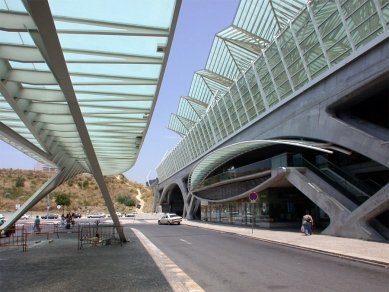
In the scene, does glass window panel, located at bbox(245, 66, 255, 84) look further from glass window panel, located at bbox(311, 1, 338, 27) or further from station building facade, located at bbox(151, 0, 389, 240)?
glass window panel, located at bbox(311, 1, 338, 27)

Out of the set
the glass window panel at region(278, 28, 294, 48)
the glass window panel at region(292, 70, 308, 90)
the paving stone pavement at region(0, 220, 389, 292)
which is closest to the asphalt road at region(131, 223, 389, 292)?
the paving stone pavement at region(0, 220, 389, 292)

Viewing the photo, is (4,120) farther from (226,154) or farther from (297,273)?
(226,154)

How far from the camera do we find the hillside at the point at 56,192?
8812 centimetres

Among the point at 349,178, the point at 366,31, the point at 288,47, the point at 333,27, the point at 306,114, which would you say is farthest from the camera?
the point at 288,47

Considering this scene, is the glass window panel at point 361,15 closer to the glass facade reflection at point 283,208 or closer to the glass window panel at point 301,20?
the glass window panel at point 301,20

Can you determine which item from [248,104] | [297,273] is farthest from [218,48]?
[297,273]

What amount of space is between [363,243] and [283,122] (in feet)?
43.1

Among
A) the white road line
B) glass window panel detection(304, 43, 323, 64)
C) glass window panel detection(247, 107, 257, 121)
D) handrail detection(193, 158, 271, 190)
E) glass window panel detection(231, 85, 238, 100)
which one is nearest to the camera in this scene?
the white road line

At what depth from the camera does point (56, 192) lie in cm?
9588

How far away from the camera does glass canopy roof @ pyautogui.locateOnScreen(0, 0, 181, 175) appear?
604 cm

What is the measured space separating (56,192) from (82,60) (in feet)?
314

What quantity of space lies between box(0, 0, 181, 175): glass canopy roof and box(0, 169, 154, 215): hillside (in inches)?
3232

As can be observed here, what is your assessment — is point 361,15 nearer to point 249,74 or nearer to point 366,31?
point 366,31

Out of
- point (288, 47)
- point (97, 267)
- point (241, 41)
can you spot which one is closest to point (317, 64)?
point (288, 47)
